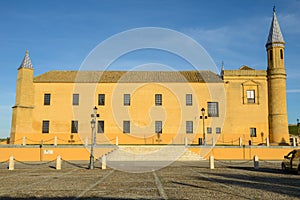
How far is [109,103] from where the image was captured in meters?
40.1

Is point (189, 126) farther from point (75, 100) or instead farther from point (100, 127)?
point (75, 100)

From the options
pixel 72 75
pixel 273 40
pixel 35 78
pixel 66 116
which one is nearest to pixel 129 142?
pixel 66 116

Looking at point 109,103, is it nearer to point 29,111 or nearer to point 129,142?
point 129,142

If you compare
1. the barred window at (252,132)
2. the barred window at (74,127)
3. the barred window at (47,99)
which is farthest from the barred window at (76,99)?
the barred window at (252,132)

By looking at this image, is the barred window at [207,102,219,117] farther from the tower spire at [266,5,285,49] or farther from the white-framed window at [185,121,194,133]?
the tower spire at [266,5,285,49]

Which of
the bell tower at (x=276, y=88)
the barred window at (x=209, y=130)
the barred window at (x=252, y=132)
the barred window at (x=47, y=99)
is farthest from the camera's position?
the barred window at (x=47, y=99)

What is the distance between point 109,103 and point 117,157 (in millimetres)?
12950

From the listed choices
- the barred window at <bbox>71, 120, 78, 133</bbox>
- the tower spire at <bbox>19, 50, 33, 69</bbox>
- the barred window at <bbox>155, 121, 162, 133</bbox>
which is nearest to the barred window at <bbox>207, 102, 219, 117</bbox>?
the barred window at <bbox>155, 121, 162, 133</bbox>

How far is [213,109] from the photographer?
3997 cm

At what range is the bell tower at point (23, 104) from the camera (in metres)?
36.7

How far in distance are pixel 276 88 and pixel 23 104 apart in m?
31.4

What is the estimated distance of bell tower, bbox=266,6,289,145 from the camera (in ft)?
123

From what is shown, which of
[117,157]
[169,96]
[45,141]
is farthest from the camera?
[169,96]

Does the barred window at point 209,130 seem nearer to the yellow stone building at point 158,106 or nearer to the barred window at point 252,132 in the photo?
the yellow stone building at point 158,106
